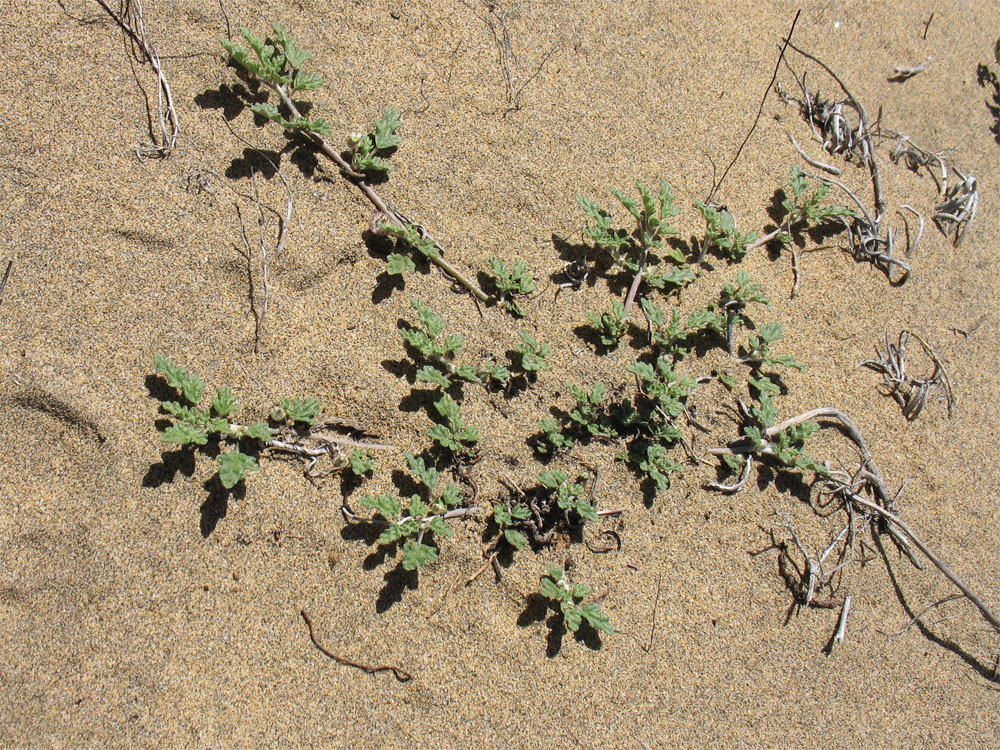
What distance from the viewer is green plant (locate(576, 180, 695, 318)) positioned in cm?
289

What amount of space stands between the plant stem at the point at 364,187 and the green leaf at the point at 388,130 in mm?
146

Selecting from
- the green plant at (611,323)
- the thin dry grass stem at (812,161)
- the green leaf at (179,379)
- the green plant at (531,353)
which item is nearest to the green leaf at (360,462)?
the green leaf at (179,379)

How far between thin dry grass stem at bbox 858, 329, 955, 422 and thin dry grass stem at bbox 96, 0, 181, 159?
9.54 feet

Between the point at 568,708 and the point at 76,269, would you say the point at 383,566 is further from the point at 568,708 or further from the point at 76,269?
the point at 76,269

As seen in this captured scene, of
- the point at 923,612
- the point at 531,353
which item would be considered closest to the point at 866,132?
the point at 531,353

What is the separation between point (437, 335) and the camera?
2.75 meters

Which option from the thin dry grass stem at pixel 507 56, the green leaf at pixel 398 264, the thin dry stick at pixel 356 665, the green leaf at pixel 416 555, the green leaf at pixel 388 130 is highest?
the thin dry grass stem at pixel 507 56

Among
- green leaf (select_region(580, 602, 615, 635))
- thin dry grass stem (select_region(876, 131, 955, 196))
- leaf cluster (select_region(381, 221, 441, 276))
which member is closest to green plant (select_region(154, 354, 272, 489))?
leaf cluster (select_region(381, 221, 441, 276))

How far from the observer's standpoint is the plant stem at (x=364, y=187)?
2.78m

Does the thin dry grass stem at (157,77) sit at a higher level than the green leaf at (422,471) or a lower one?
higher

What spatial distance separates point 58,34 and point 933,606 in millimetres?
3961

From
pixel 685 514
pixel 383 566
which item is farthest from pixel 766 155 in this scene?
pixel 383 566

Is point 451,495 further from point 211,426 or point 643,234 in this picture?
point 643,234

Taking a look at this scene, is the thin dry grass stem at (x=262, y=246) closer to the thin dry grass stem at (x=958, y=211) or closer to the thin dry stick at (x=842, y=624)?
the thin dry stick at (x=842, y=624)
